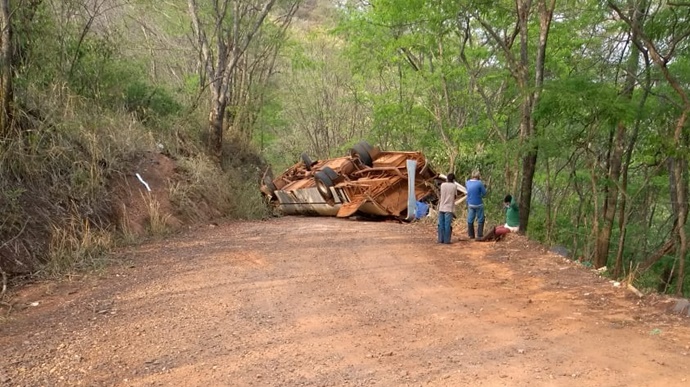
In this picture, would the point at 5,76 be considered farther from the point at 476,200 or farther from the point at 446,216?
the point at 476,200

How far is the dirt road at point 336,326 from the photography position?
173 inches

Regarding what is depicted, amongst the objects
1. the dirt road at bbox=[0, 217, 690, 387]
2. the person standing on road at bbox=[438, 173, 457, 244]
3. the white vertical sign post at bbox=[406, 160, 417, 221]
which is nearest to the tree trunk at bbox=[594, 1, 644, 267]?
the person standing on road at bbox=[438, 173, 457, 244]

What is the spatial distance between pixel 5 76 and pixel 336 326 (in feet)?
22.5

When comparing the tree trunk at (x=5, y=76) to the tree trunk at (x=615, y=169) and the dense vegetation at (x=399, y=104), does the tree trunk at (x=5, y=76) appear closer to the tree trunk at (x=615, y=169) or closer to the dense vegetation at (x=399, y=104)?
the dense vegetation at (x=399, y=104)

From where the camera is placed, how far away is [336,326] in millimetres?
5562

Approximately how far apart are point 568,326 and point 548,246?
16.9ft

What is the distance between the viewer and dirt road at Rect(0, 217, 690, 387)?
14.4ft

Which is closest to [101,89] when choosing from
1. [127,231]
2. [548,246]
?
[127,231]

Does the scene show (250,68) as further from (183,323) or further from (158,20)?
(183,323)

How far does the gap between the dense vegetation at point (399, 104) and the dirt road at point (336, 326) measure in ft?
4.50

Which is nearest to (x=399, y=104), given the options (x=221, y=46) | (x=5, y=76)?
(x=221, y=46)

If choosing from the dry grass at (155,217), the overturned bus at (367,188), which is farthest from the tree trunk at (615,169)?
the dry grass at (155,217)

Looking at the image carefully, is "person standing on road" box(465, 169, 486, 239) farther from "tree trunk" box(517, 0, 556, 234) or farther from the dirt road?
the dirt road

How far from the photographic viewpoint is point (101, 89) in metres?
13.4
